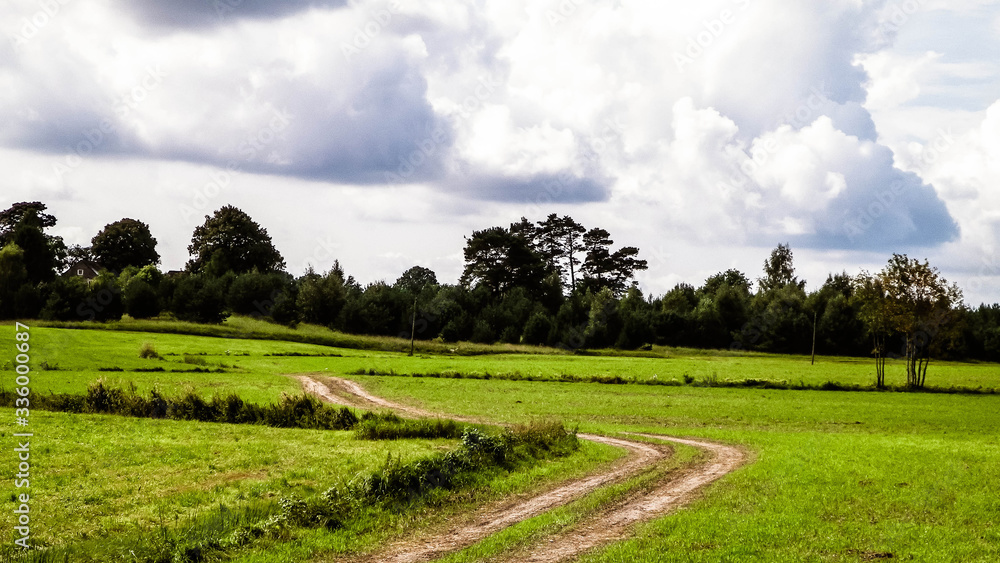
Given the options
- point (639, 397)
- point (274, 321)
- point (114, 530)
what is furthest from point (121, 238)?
point (114, 530)

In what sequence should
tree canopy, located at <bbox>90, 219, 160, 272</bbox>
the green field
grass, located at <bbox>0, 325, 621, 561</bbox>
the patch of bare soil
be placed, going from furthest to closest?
tree canopy, located at <bbox>90, 219, 160, 272</bbox> → grass, located at <bbox>0, 325, 621, 561</bbox> → the green field → the patch of bare soil

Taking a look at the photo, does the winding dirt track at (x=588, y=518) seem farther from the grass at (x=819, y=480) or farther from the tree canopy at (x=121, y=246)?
the tree canopy at (x=121, y=246)

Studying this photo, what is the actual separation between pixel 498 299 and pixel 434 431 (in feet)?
340

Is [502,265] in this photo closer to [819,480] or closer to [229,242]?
[229,242]

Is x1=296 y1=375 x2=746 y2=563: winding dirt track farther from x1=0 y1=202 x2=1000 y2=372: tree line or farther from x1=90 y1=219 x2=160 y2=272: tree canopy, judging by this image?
x1=90 y1=219 x2=160 y2=272: tree canopy

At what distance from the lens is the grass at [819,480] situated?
47.2ft

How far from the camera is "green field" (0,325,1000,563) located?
48.6 ft

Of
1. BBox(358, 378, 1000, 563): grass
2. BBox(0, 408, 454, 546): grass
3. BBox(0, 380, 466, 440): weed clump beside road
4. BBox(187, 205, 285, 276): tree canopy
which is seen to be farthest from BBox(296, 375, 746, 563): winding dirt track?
BBox(187, 205, 285, 276): tree canopy

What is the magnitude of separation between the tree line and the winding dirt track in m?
69.7

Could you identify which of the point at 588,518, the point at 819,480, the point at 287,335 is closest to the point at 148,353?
the point at 287,335

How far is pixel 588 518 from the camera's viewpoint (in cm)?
1661

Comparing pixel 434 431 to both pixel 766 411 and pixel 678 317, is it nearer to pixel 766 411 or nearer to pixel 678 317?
pixel 766 411

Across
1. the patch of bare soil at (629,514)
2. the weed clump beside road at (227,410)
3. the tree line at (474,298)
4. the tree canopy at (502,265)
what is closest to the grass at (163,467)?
the weed clump beside road at (227,410)

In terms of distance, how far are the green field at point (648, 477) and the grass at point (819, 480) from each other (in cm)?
7
